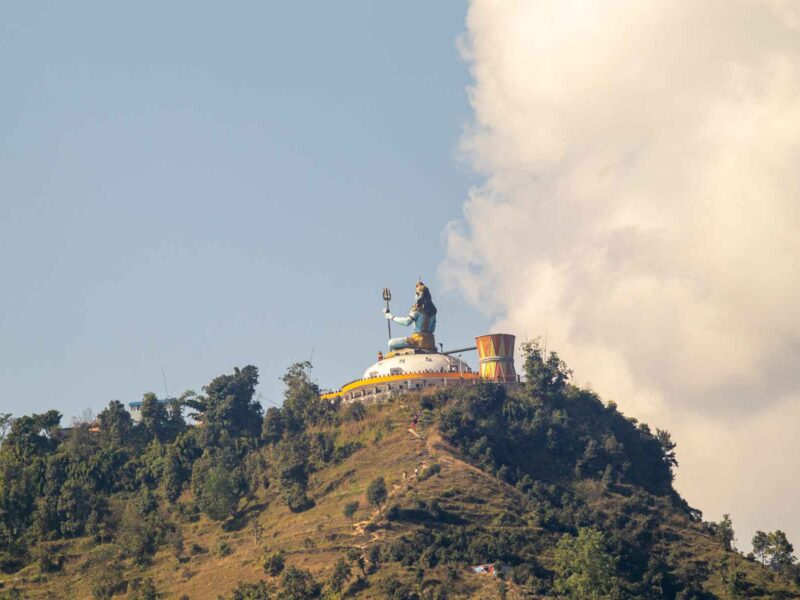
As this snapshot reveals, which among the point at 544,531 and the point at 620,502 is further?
the point at 620,502

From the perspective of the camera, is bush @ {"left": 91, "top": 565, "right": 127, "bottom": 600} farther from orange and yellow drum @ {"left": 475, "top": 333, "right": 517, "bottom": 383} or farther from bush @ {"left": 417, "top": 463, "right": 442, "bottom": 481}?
orange and yellow drum @ {"left": 475, "top": 333, "right": 517, "bottom": 383}

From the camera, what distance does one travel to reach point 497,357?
13862cm

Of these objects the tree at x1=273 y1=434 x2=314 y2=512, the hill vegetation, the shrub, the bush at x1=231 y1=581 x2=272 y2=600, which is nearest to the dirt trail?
the hill vegetation

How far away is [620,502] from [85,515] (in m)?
43.0

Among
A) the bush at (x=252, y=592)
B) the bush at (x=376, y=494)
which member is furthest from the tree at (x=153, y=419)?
the bush at (x=252, y=592)

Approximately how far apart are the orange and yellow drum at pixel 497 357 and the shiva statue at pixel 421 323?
5.00m

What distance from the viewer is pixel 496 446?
128750 mm

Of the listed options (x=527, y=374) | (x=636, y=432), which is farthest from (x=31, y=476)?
(x=636, y=432)

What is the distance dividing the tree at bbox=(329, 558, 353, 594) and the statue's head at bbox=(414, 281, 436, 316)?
3547 cm

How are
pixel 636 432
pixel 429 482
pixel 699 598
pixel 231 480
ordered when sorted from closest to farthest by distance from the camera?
pixel 699 598 < pixel 429 482 < pixel 231 480 < pixel 636 432

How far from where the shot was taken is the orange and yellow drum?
138 meters

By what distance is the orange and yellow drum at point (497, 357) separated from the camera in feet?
454

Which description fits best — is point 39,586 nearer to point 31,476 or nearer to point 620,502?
point 31,476

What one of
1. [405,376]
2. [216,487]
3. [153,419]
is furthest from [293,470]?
[153,419]
